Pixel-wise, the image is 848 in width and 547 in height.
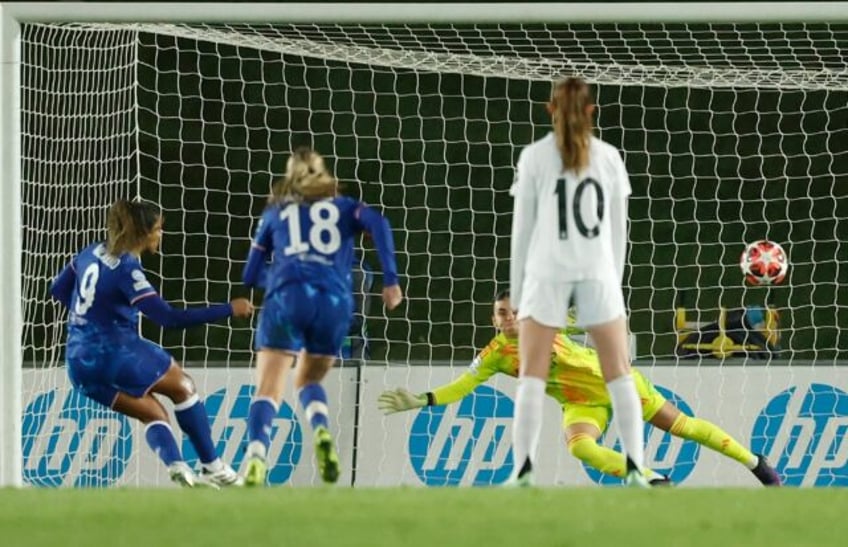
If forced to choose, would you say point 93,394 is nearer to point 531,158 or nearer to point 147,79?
point 531,158

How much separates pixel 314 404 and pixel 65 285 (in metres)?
2.18

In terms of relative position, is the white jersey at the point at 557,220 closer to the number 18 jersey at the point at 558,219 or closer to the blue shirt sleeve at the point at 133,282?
the number 18 jersey at the point at 558,219

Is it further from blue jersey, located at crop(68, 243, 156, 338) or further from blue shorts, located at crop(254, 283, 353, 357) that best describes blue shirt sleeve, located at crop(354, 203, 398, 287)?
blue jersey, located at crop(68, 243, 156, 338)

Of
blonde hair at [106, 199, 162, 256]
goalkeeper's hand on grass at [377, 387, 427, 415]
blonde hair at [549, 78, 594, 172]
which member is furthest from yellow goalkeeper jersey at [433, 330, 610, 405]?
blonde hair at [549, 78, 594, 172]

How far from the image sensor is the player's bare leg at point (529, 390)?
706 centimetres

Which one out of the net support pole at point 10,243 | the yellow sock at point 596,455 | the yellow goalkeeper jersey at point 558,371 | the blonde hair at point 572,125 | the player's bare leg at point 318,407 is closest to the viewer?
the blonde hair at point 572,125

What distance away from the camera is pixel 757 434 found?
11969mm

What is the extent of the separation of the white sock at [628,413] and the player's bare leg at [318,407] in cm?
111

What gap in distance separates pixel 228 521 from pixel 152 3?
13.1ft

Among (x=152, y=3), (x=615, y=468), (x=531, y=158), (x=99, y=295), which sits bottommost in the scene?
(x=615, y=468)

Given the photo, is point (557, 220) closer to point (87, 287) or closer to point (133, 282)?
point (133, 282)

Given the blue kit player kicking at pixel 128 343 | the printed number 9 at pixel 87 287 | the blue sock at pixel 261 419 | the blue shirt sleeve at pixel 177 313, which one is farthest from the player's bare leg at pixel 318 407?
the printed number 9 at pixel 87 287

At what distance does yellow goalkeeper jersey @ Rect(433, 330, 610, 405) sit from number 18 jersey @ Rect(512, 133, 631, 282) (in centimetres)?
279

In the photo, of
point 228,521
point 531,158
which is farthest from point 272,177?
point 228,521
